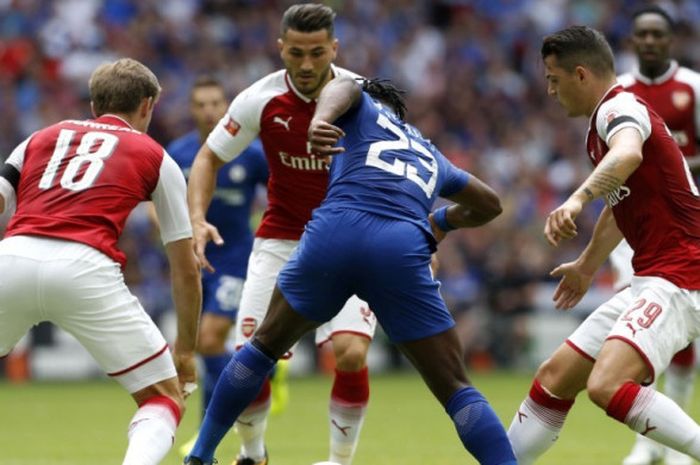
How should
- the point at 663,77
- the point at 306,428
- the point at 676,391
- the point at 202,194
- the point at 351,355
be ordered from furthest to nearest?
the point at 306,428 → the point at 663,77 → the point at 676,391 → the point at 202,194 → the point at 351,355

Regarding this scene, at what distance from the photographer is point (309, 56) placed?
8.07m

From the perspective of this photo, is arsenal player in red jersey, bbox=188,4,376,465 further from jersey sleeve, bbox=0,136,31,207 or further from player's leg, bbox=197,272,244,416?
player's leg, bbox=197,272,244,416

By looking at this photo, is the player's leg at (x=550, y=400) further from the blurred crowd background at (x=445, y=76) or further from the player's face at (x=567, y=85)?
the blurred crowd background at (x=445, y=76)

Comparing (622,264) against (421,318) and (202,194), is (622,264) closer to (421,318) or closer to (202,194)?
(202,194)

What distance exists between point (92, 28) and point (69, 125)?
15.4m

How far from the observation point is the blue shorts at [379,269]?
646 cm

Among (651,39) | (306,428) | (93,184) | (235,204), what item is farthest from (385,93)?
(306,428)

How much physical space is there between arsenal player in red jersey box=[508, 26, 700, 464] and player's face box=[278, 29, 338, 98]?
1598 millimetres

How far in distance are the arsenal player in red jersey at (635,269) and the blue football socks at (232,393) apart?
1394mm

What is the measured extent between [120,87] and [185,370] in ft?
4.70

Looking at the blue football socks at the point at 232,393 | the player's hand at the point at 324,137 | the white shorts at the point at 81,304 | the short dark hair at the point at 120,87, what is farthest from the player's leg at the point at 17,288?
the player's hand at the point at 324,137

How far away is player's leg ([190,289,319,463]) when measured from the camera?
6871 mm

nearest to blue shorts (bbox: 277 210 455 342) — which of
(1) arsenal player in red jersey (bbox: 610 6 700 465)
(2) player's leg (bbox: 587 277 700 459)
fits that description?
(2) player's leg (bbox: 587 277 700 459)

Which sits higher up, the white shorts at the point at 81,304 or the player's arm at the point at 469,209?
the player's arm at the point at 469,209
